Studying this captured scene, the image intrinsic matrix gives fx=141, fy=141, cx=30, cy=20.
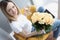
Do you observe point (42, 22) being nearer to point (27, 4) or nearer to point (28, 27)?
point (28, 27)

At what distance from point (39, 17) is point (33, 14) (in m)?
0.04

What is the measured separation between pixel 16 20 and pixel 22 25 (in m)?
0.03

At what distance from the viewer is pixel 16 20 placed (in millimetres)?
598

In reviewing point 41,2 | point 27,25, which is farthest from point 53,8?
point 27,25

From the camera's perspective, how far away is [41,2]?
2.76ft

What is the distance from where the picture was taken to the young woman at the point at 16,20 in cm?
59

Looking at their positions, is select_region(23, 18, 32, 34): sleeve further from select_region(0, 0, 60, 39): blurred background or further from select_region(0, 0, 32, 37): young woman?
select_region(0, 0, 60, 39): blurred background

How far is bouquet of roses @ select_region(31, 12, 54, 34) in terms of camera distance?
0.58m

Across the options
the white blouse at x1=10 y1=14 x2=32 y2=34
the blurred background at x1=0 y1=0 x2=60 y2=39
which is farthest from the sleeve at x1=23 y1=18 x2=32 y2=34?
the blurred background at x1=0 y1=0 x2=60 y2=39

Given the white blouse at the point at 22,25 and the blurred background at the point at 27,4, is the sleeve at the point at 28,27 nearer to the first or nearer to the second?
the white blouse at the point at 22,25

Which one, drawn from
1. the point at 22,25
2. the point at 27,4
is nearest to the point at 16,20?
the point at 22,25

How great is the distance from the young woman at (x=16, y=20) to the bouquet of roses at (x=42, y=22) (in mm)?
27

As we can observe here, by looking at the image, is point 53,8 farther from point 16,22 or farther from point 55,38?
point 16,22

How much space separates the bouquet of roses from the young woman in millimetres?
27
